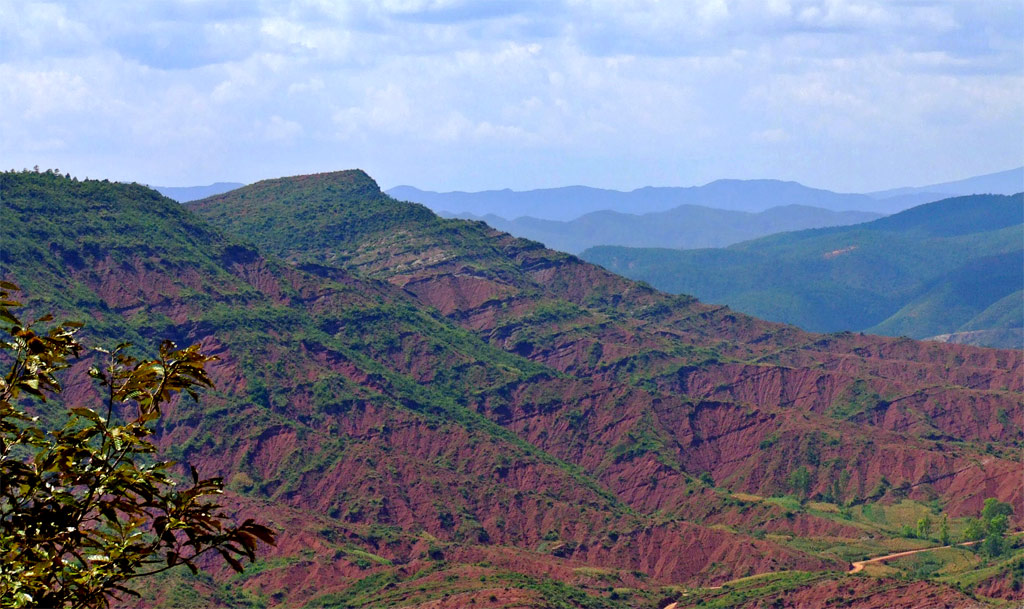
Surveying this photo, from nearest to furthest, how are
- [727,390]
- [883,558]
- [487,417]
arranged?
[883,558] → [487,417] → [727,390]

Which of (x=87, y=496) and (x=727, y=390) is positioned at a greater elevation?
(x=87, y=496)

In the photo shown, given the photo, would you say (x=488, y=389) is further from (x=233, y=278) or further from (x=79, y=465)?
(x=79, y=465)

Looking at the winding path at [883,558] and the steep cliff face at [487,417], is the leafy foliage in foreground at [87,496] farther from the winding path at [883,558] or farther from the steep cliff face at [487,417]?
the winding path at [883,558]

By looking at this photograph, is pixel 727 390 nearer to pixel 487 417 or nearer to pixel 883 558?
→ pixel 487 417

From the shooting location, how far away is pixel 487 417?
148375mm

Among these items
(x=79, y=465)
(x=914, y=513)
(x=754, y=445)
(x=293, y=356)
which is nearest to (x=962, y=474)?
(x=914, y=513)

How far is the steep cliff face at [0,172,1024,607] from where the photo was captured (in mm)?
107812

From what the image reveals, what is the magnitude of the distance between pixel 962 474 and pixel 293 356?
6641 centimetres

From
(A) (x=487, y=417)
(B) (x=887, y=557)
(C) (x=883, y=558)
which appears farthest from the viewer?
(A) (x=487, y=417)

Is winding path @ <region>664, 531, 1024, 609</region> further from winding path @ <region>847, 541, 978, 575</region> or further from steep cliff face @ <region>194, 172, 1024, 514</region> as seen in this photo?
steep cliff face @ <region>194, 172, 1024, 514</region>

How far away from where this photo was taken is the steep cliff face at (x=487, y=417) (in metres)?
108

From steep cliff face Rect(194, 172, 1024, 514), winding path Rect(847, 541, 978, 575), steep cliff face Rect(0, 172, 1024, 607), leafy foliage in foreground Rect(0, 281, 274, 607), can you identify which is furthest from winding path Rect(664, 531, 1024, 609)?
leafy foliage in foreground Rect(0, 281, 274, 607)

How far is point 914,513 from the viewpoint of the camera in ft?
417

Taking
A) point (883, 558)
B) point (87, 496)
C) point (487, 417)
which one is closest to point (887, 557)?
point (883, 558)
